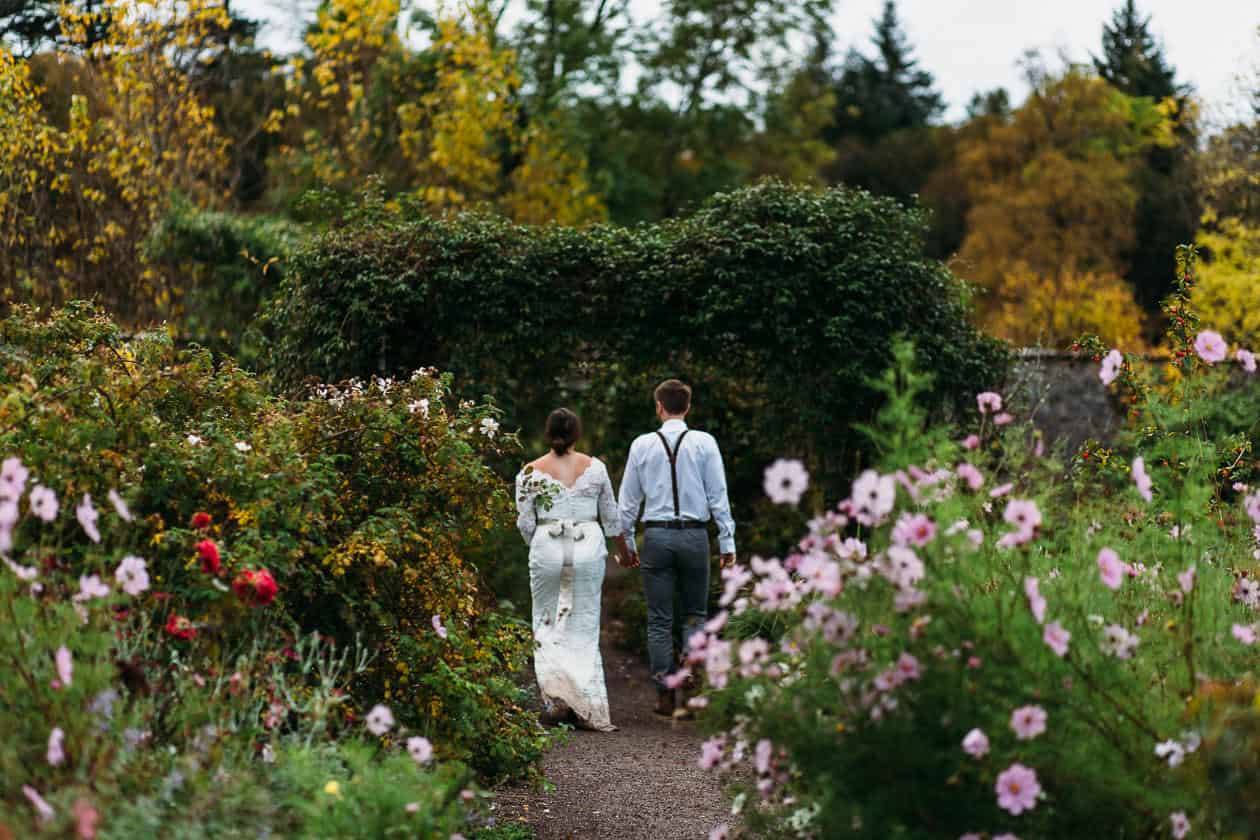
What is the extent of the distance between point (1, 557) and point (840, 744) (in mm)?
2087

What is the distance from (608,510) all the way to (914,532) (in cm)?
461

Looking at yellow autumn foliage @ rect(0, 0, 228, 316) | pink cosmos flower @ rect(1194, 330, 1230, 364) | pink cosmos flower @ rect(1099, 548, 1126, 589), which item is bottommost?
pink cosmos flower @ rect(1099, 548, 1126, 589)

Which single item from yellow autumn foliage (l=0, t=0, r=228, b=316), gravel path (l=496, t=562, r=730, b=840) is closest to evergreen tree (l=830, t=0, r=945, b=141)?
yellow autumn foliage (l=0, t=0, r=228, b=316)

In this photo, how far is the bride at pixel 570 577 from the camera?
7660 millimetres

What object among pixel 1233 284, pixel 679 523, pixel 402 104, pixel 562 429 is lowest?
pixel 679 523

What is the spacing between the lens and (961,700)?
10.3ft

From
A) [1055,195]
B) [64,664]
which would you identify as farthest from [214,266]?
[1055,195]

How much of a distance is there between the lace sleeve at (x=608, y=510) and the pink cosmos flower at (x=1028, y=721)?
4732 millimetres

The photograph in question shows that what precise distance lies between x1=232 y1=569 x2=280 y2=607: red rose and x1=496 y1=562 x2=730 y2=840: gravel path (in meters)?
1.79

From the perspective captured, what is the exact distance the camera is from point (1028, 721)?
3.07 meters

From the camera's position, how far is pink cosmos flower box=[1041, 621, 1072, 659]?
10.3 ft

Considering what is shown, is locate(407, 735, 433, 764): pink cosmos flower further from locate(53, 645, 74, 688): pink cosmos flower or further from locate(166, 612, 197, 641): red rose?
locate(53, 645, 74, 688): pink cosmos flower

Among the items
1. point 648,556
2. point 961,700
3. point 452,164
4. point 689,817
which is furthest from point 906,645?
point 452,164

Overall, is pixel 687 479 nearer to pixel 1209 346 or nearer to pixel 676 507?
pixel 676 507
